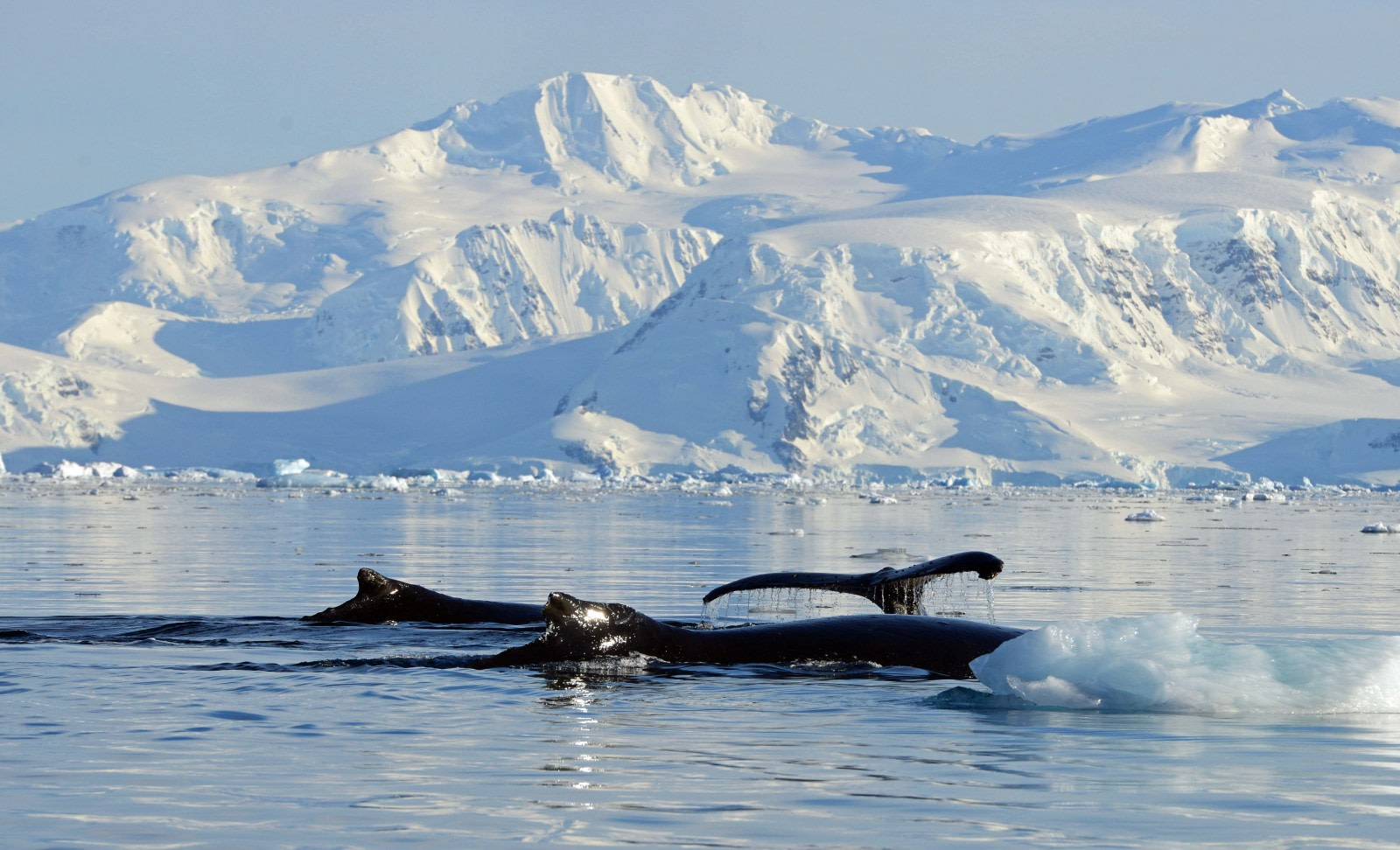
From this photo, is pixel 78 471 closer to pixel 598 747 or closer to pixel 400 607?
pixel 400 607

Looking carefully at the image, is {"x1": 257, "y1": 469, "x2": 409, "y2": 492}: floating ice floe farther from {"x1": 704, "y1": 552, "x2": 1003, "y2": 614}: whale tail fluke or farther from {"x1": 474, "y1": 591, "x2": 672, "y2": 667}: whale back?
{"x1": 474, "y1": 591, "x2": 672, "y2": 667}: whale back

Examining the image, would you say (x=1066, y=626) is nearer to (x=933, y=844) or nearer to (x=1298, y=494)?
(x=933, y=844)

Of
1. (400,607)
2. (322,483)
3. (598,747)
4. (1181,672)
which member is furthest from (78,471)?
(598,747)

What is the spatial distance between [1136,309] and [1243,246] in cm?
1436

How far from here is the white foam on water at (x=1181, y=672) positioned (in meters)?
9.45

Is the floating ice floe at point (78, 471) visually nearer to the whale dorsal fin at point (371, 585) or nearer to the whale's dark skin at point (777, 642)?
the whale dorsal fin at point (371, 585)

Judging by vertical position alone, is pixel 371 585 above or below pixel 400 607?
above

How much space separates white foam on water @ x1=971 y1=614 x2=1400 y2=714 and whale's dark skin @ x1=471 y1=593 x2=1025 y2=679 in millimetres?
1242

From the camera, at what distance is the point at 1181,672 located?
9.52 m

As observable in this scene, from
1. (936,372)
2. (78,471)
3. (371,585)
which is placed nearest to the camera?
(371,585)

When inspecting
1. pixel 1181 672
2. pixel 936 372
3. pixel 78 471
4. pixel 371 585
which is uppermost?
pixel 936 372

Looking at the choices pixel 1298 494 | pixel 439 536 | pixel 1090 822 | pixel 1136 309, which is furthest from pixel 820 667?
pixel 1136 309

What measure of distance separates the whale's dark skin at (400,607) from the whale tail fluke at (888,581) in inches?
142

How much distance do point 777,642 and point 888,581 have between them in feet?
2.68
